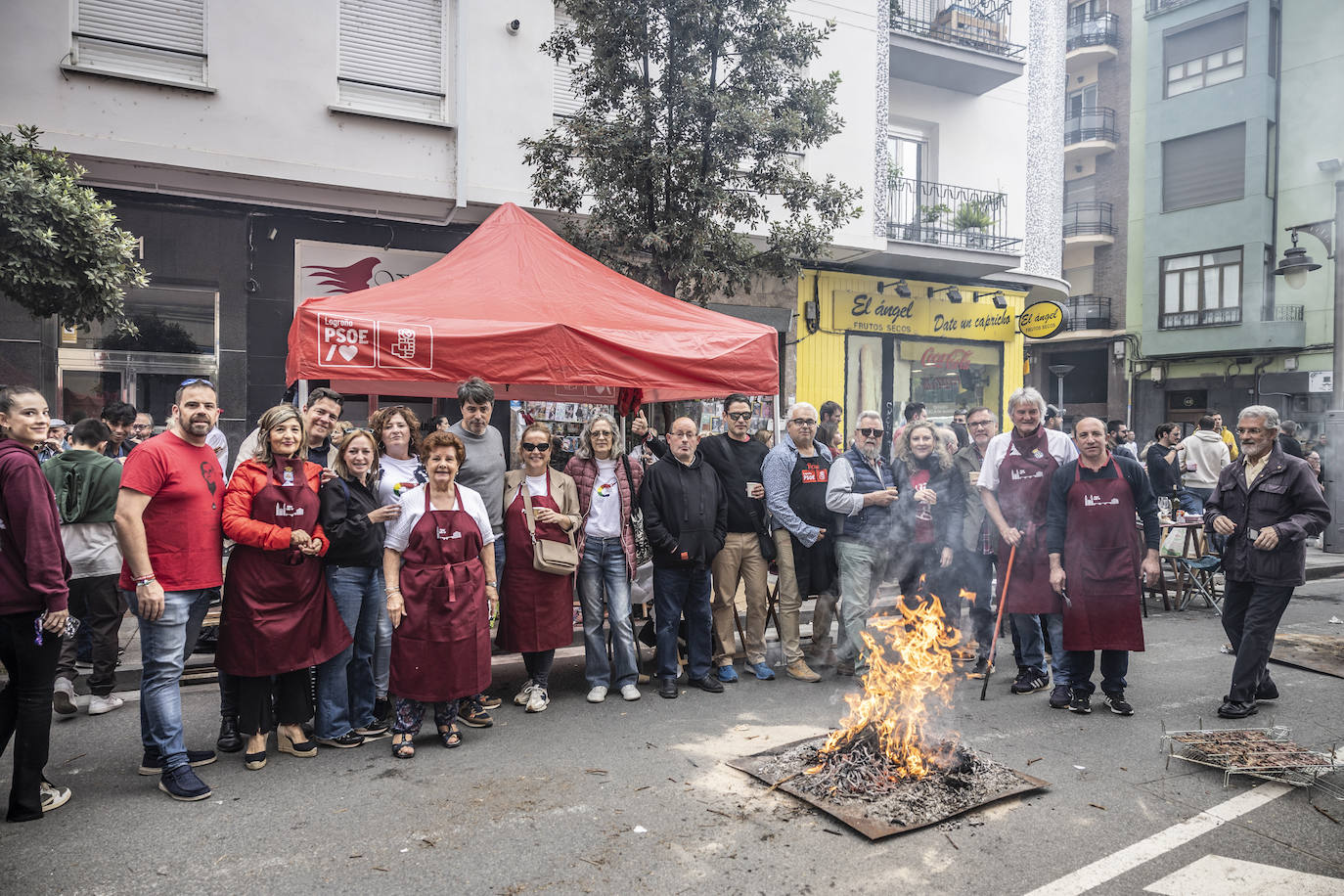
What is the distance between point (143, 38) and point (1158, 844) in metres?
12.3

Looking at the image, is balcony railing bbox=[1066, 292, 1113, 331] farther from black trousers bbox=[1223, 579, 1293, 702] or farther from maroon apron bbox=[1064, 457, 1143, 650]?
maroon apron bbox=[1064, 457, 1143, 650]

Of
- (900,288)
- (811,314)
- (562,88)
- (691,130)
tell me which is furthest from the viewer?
(900,288)

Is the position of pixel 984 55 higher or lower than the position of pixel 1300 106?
higher

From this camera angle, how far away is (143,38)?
9.96 metres

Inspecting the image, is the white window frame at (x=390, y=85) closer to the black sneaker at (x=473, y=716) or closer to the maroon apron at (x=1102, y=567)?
the black sneaker at (x=473, y=716)

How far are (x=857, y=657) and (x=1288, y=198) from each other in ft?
31.3

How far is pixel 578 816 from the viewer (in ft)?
12.6

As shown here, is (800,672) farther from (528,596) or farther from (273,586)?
(273,586)

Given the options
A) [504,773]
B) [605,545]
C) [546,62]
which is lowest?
[504,773]

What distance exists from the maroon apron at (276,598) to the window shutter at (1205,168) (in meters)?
12.9

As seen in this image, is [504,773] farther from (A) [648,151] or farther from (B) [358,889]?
(A) [648,151]

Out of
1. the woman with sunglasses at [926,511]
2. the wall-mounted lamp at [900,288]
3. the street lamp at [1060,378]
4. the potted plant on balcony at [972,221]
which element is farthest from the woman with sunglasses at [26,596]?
the street lamp at [1060,378]

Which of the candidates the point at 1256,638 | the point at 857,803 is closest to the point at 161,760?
the point at 857,803

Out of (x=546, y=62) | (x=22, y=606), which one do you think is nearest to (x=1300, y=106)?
(x=546, y=62)
